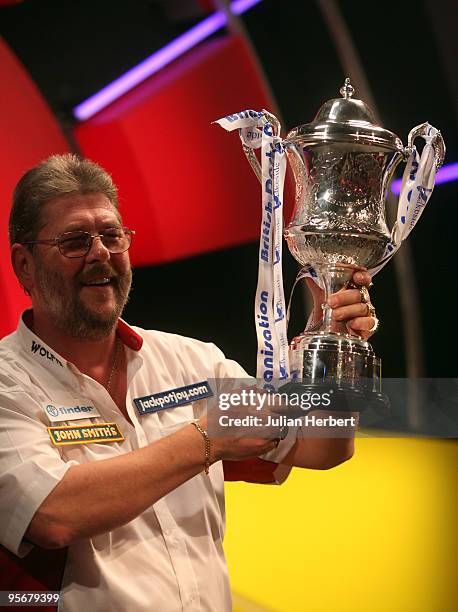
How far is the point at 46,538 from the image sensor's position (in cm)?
152

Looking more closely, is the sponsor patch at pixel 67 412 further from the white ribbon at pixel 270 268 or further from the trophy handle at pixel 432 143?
the trophy handle at pixel 432 143

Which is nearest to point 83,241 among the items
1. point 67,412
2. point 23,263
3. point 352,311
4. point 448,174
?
point 23,263

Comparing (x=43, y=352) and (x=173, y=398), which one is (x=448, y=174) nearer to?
(x=173, y=398)

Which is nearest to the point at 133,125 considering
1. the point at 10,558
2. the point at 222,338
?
the point at 222,338

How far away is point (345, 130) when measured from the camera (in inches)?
66.9

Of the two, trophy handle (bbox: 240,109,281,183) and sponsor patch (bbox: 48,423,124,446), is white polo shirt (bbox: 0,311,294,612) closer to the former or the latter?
sponsor patch (bbox: 48,423,124,446)

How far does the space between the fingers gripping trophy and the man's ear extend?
513 mm

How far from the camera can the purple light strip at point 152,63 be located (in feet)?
8.05

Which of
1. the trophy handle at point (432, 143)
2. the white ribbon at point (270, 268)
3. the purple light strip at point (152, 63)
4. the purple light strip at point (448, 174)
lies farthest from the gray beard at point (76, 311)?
the purple light strip at point (448, 174)

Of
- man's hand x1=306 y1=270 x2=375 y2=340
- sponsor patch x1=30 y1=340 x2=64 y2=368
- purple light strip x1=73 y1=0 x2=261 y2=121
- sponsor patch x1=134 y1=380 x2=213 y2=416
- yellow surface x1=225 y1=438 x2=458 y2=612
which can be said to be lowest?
yellow surface x1=225 y1=438 x2=458 y2=612

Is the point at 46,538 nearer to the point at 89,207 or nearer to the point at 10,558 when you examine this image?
the point at 10,558

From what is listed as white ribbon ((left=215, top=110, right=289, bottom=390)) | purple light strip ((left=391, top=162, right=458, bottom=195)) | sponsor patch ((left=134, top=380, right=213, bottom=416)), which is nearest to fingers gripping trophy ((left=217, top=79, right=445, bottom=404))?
white ribbon ((left=215, top=110, right=289, bottom=390))

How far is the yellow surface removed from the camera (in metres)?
1.96

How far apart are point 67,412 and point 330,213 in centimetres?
63
